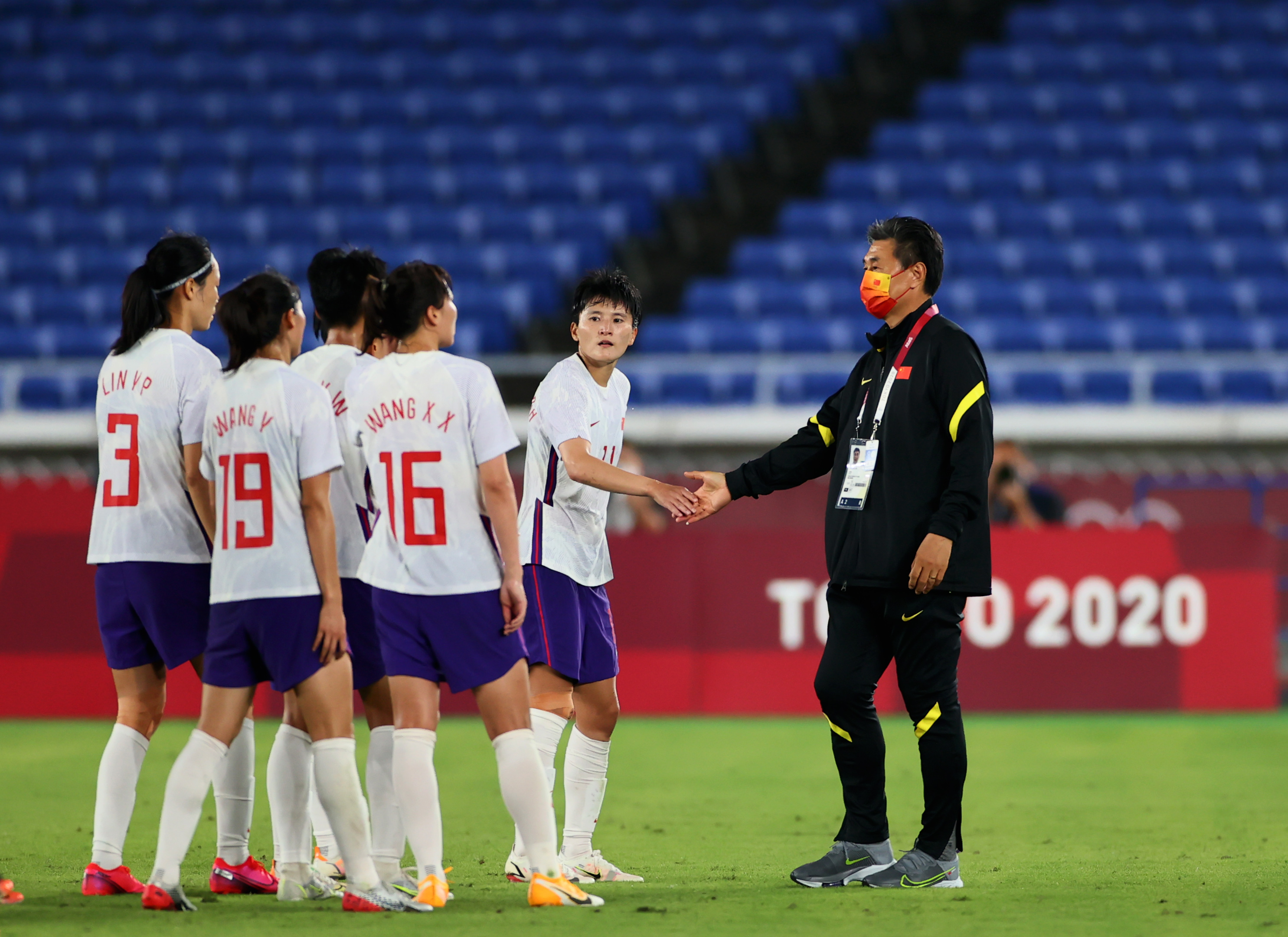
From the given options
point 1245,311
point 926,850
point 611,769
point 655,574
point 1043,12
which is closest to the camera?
point 926,850

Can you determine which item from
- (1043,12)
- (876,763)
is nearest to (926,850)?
(876,763)

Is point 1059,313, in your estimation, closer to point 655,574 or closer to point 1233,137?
point 1233,137

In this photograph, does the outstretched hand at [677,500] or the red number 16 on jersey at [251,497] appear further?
the outstretched hand at [677,500]

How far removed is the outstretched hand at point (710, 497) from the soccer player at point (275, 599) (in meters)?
1.53

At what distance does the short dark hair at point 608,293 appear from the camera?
207 inches

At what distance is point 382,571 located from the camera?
14.6ft

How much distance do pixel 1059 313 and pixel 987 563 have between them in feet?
36.5

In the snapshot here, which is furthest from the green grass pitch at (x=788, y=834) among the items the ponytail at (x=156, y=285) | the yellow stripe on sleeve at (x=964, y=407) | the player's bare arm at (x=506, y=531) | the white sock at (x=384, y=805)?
the ponytail at (x=156, y=285)

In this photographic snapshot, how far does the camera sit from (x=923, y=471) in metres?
4.99

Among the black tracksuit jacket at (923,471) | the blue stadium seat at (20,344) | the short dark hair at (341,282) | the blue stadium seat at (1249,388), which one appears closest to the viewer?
the black tracksuit jacket at (923,471)

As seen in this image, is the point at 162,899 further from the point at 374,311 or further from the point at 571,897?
the point at 374,311

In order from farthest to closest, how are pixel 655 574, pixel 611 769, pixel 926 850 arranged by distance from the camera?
pixel 655 574
pixel 611 769
pixel 926 850

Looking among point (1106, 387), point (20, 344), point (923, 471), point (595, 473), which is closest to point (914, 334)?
point (923, 471)

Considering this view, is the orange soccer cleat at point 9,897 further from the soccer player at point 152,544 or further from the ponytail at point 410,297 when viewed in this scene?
the ponytail at point 410,297
